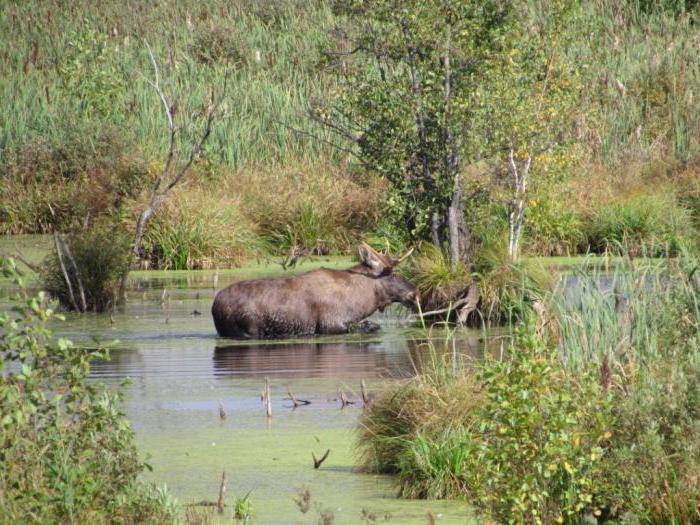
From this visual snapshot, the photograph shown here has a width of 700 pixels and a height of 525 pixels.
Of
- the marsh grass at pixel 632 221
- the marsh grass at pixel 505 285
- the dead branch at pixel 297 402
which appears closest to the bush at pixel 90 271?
the marsh grass at pixel 505 285

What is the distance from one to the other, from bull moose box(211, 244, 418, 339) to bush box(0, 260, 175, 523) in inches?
344

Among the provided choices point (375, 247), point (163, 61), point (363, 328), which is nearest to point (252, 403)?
point (363, 328)

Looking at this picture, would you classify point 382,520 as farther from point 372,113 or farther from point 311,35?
point 311,35

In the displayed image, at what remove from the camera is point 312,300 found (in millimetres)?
16484

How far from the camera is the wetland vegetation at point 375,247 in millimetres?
7375

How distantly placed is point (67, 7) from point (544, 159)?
2640cm

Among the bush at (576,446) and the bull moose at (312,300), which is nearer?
the bush at (576,446)

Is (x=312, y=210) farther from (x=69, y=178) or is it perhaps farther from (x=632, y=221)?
(x=69, y=178)

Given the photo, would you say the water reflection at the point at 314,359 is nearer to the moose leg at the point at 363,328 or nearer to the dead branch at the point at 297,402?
the moose leg at the point at 363,328

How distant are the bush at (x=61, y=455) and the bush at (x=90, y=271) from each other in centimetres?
1089

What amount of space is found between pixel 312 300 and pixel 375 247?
19.9ft

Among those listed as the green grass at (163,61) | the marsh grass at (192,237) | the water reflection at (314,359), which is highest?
the green grass at (163,61)

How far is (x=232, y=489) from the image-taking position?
902 cm

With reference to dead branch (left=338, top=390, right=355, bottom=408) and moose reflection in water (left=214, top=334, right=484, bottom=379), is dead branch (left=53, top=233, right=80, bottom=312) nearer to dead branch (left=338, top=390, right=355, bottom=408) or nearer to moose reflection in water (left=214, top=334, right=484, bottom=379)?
moose reflection in water (left=214, top=334, right=484, bottom=379)
